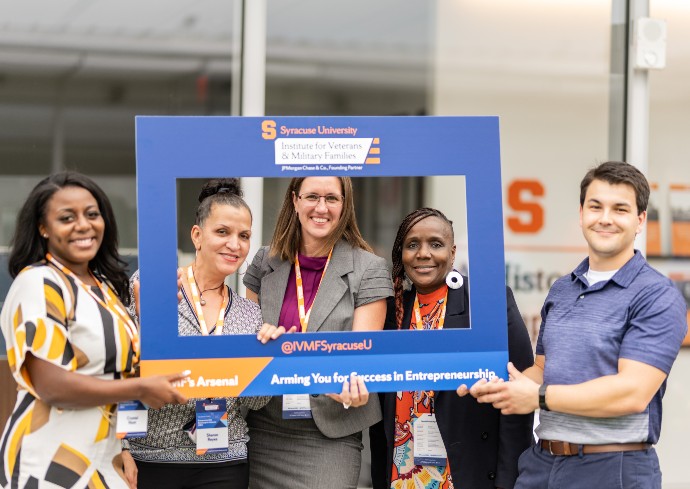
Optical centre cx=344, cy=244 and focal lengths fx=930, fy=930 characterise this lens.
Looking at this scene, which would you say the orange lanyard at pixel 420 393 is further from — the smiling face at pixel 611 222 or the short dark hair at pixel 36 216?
the short dark hair at pixel 36 216

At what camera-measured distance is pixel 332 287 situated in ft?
10.1

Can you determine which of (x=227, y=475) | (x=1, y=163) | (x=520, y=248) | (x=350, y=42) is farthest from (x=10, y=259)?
(x=520, y=248)

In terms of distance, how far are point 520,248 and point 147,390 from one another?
314 cm

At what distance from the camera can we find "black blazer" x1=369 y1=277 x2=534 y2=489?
3.13 m

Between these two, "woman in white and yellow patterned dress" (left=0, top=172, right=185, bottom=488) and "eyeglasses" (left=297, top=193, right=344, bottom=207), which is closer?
"woman in white and yellow patterned dress" (left=0, top=172, right=185, bottom=488)

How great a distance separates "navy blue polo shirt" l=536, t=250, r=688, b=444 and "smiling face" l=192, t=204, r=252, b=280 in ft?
3.35

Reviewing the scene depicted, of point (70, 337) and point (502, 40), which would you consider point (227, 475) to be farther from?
point (502, 40)

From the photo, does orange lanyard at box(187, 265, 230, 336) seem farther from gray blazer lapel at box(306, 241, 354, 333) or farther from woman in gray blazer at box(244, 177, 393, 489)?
gray blazer lapel at box(306, 241, 354, 333)

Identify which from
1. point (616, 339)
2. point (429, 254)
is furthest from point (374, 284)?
point (616, 339)

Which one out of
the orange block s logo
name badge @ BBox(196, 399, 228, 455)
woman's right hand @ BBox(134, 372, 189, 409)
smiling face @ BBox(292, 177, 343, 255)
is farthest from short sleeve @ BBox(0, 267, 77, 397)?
smiling face @ BBox(292, 177, 343, 255)

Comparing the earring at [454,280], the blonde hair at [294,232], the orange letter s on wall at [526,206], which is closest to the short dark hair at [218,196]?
the blonde hair at [294,232]

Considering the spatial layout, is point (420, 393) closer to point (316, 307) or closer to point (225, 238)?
point (316, 307)

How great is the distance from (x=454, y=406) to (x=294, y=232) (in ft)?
2.64

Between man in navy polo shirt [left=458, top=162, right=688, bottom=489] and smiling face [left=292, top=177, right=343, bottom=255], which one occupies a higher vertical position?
smiling face [left=292, top=177, right=343, bottom=255]
